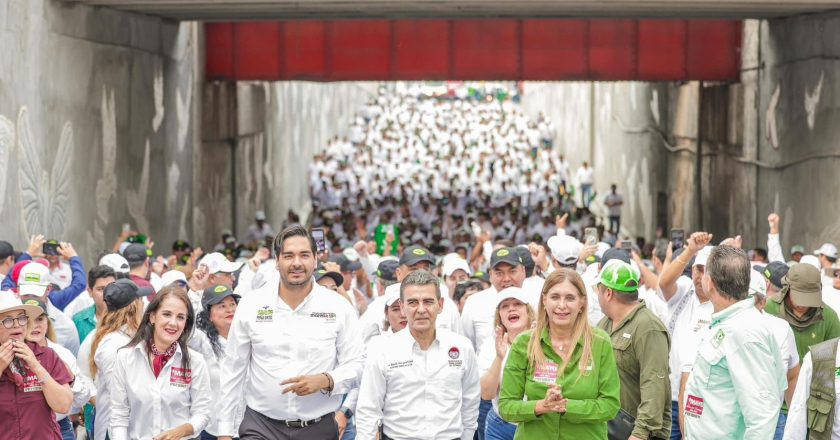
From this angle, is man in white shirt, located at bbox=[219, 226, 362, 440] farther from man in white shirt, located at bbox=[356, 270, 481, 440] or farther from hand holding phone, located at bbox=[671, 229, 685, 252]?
hand holding phone, located at bbox=[671, 229, 685, 252]

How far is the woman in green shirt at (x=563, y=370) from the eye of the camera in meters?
6.59

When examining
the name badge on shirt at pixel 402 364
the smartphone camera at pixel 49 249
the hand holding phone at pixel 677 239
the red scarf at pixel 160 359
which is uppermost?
the hand holding phone at pixel 677 239

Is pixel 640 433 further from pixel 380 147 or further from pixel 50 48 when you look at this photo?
pixel 380 147

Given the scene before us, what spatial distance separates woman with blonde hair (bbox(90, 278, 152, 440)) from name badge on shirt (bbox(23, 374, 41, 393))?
62cm

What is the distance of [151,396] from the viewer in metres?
7.65

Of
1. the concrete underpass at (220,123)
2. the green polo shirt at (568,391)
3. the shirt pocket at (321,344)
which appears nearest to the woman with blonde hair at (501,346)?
the green polo shirt at (568,391)

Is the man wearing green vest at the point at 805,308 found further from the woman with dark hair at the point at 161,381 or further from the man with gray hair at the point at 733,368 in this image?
the woman with dark hair at the point at 161,381

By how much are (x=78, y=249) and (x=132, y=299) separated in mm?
11652

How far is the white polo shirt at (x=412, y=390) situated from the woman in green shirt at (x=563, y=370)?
2.42ft

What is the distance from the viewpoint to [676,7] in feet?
67.9

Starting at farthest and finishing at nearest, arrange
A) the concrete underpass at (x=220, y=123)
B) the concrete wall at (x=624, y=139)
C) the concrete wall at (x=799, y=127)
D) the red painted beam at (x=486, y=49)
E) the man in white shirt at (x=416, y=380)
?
1. the concrete wall at (x=624, y=139)
2. the red painted beam at (x=486, y=49)
3. the concrete wall at (x=799, y=127)
4. the concrete underpass at (x=220, y=123)
5. the man in white shirt at (x=416, y=380)

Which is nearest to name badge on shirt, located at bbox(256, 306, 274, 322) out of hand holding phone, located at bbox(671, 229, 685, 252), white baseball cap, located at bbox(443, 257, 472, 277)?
white baseball cap, located at bbox(443, 257, 472, 277)

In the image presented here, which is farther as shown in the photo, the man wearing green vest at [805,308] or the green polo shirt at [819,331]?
the green polo shirt at [819,331]

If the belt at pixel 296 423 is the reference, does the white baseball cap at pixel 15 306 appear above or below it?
above
